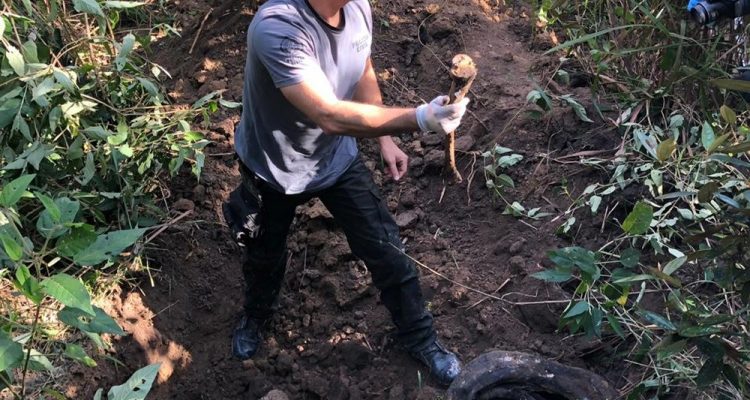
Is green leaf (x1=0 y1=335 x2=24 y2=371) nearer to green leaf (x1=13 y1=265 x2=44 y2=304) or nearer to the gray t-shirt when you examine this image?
green leaf (x1=13 y1=265 x2=44 y2=304)

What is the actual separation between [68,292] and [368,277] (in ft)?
5.69

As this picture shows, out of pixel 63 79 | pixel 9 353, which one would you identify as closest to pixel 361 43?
pixel 63 79

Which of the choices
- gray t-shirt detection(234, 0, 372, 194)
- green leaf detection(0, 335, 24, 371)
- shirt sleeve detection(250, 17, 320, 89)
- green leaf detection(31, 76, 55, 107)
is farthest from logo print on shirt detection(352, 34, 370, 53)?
green leaf detection(0, 335, 24, 371)

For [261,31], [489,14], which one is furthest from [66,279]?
[489,14]

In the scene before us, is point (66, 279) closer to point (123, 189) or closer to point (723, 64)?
point (123, 189)

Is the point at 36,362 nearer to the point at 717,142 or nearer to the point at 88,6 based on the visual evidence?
the point at 88,6

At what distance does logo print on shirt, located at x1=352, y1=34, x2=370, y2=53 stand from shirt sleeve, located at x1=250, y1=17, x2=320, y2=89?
0.93 feet

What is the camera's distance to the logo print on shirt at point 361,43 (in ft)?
8.10

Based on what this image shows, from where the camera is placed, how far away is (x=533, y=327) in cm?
289

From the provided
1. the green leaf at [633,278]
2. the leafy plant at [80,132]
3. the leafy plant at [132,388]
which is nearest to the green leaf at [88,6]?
the leafy plant at [80,132]

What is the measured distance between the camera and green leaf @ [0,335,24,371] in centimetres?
173

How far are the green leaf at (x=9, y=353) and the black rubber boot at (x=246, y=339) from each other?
4.66ft

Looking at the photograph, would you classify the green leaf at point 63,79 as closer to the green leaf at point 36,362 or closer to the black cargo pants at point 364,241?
the black cargo pants at point 364,241

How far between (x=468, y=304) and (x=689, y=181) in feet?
3.25
